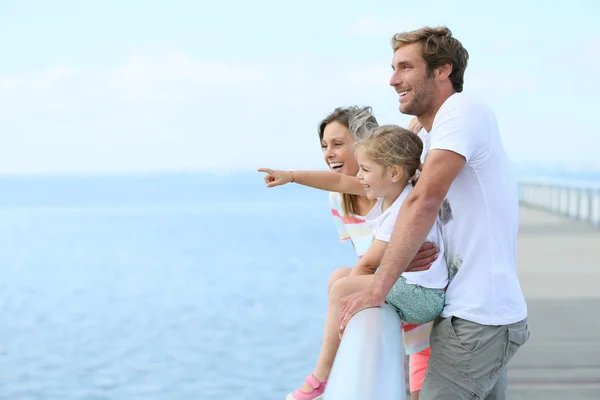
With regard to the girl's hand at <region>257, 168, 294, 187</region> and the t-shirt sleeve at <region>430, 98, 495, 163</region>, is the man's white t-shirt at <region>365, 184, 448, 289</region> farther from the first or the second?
the girl's hand at <region>257, 168, 294, 187</region>

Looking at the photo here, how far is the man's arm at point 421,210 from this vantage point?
108 inches

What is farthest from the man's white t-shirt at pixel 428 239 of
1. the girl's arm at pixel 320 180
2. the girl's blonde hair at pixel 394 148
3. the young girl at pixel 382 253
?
the girl's arm at pixel 320 180

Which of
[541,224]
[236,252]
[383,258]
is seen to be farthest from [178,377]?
[236,252]

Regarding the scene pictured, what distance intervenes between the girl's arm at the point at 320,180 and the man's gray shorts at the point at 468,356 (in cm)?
95

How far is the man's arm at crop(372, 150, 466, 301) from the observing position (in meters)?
2.75

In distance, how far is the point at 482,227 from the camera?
288 centimetres

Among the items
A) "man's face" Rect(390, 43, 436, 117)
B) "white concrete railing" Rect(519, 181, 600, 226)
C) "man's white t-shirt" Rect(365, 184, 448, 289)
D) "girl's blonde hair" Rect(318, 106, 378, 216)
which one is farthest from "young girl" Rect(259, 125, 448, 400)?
"white concrete railing" Rect(519, 181, 600, 226)

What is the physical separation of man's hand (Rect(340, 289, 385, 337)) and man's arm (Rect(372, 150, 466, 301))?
0.09 meters

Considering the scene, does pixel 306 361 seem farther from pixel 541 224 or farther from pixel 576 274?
pixel 541 224

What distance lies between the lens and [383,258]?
9.16 feet

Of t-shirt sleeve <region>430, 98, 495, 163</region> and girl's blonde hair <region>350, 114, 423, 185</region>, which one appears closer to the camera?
t-shirt sleeve <region>430, 98, 495, 163</region>

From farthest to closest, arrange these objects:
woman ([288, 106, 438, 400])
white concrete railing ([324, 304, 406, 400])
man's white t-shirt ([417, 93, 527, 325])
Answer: woman ([288, 106, 438, 400])
man's white t-shirt ([417, 93, 527, 325])
white concrete railing ([324, 304, 406, 400])

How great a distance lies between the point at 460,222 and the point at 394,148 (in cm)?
31

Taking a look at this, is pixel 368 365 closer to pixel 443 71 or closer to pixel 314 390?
pixel 314 390
